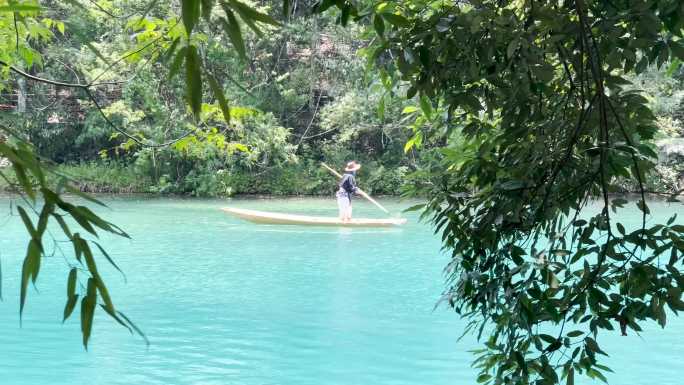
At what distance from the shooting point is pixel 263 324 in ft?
29.2

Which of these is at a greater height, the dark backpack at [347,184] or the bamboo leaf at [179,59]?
the bamboo leaf at [179,59]

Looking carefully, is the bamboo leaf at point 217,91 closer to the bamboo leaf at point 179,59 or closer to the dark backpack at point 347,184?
the bamboo leaf at point 179,59

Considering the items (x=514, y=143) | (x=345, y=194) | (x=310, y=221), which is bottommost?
(x=310, y=221)

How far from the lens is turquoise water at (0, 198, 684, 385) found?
7156mm

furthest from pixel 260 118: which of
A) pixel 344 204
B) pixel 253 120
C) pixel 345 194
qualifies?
pixel 344 204

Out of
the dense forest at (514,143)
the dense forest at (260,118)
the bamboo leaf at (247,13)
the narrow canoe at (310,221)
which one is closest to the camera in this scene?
the bamboo leaf at (247,13)

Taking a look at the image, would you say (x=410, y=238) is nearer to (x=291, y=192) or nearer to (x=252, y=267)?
(x=252, y=267)

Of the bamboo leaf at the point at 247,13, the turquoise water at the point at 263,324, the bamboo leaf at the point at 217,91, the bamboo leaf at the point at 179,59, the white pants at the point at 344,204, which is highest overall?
the bamboo leaf at the point at 247,13

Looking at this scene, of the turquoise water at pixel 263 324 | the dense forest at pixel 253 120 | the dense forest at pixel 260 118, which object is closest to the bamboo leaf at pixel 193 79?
the turquoise water at pixel 263 324

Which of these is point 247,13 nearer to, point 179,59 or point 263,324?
point 179,59

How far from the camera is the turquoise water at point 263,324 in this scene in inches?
282

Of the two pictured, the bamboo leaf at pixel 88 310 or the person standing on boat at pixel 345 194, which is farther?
the person standing on boat at pixel 345 194

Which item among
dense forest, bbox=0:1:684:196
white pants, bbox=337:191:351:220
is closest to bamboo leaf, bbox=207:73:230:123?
white pants, bbox=337:191:351:220

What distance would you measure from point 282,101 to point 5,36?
22678 mm
